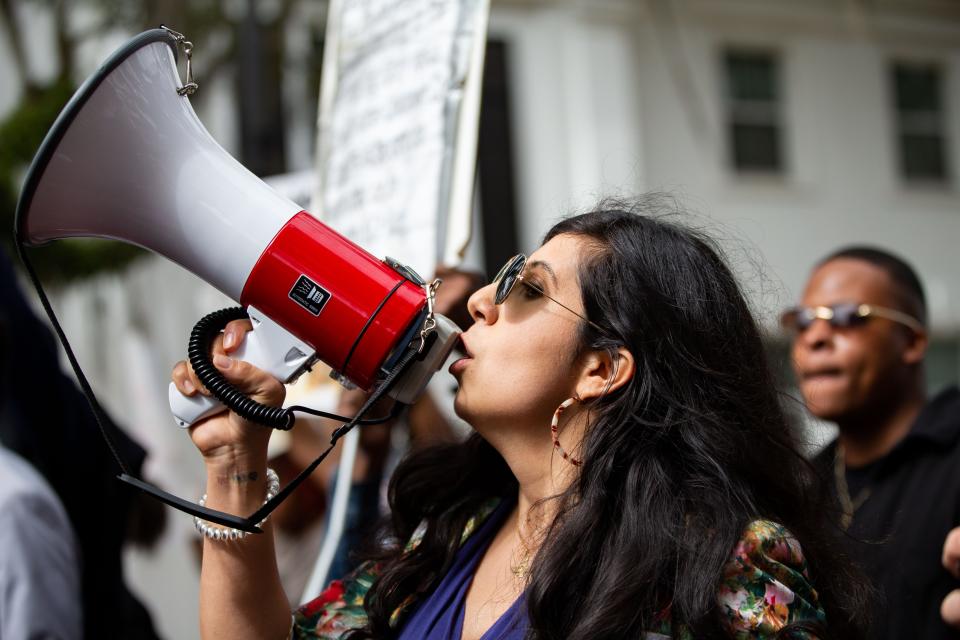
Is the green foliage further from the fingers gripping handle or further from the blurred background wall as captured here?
the fingers gripping handle

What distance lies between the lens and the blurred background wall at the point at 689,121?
32.1 feet

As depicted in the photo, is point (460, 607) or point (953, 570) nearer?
point (460, 607)

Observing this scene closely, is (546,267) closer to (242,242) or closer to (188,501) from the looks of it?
(242,242)

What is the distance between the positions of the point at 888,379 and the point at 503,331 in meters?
1.54

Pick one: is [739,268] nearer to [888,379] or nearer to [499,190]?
[888,379]

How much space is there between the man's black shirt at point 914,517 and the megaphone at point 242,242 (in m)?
0.94

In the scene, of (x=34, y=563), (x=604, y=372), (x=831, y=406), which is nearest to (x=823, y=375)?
(x=831, y=406)

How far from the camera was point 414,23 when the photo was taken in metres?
2.69

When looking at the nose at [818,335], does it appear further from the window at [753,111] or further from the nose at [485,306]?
the window at [753,111]

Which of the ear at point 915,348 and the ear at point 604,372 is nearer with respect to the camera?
the ear at point 604,372

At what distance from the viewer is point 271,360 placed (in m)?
1.83

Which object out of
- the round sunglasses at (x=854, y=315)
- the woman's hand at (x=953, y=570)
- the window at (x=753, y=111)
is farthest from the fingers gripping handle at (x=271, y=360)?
the window at (x=753, y=111)

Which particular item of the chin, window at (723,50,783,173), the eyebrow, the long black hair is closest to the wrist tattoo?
the long black hair

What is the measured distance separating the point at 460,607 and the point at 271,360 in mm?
539
